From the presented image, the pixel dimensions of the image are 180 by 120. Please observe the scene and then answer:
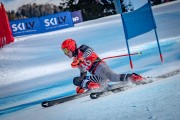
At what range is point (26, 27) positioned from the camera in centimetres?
686

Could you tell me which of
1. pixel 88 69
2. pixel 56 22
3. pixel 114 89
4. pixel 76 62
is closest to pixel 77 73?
pixel 88 69

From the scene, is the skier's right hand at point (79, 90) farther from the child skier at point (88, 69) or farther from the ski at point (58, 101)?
the ski at point (58, 101)

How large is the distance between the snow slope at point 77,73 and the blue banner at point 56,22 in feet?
2.19

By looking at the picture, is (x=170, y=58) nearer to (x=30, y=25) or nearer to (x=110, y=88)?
(x=110, y=88)

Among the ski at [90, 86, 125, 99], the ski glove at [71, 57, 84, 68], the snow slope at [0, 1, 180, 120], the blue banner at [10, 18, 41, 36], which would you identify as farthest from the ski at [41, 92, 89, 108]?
the blue banner at [10, 18, 41, 36]

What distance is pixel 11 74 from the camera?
4.30 m

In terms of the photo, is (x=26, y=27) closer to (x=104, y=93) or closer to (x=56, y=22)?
(x=56, y=22)

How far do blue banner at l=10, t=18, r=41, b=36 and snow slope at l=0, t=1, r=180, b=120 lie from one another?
27.8 inches

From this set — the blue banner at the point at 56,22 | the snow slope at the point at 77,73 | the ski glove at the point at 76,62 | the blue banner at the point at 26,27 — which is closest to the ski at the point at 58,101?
the snow slope at the point at 77,73

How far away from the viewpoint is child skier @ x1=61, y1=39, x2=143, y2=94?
9.38ft

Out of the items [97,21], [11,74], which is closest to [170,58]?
[11,74]

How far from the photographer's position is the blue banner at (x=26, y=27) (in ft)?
21.9

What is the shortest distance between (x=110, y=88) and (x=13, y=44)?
4264 mm

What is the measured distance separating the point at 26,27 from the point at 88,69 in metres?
4.33
